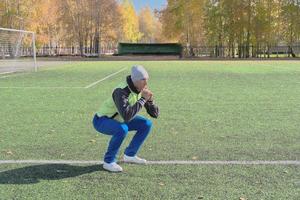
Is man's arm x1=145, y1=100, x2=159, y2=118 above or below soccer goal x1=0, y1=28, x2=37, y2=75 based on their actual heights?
below

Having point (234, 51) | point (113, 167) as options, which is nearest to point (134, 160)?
point (113, 167)

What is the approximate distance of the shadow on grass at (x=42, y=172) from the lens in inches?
220

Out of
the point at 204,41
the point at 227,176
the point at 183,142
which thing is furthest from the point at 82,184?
the point at 204,41

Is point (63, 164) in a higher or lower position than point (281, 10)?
lower

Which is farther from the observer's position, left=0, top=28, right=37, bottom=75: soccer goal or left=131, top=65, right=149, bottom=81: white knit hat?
left=0, top=28, right=37, bottom=75: soccer goal

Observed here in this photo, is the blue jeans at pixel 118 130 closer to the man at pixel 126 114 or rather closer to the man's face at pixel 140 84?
the man at pixel 126 114

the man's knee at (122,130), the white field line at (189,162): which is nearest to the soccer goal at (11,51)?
the white field line at (189,162)

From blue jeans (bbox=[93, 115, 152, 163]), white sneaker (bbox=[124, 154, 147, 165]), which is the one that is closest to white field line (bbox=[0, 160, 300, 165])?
white sneaker (bbox=[124, 154, 147, 165])

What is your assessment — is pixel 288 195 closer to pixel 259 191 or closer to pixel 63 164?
pixel 259 191

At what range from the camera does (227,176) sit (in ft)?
18.8

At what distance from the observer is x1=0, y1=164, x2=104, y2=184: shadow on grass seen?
560cm

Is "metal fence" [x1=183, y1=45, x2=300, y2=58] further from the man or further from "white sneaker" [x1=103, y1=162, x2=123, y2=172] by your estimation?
"white sneaker" [x1=103, y1=162, x2=123, y2=172]

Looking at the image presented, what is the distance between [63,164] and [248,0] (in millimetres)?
58328

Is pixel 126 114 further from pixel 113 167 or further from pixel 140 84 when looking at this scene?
pixel 113 167
